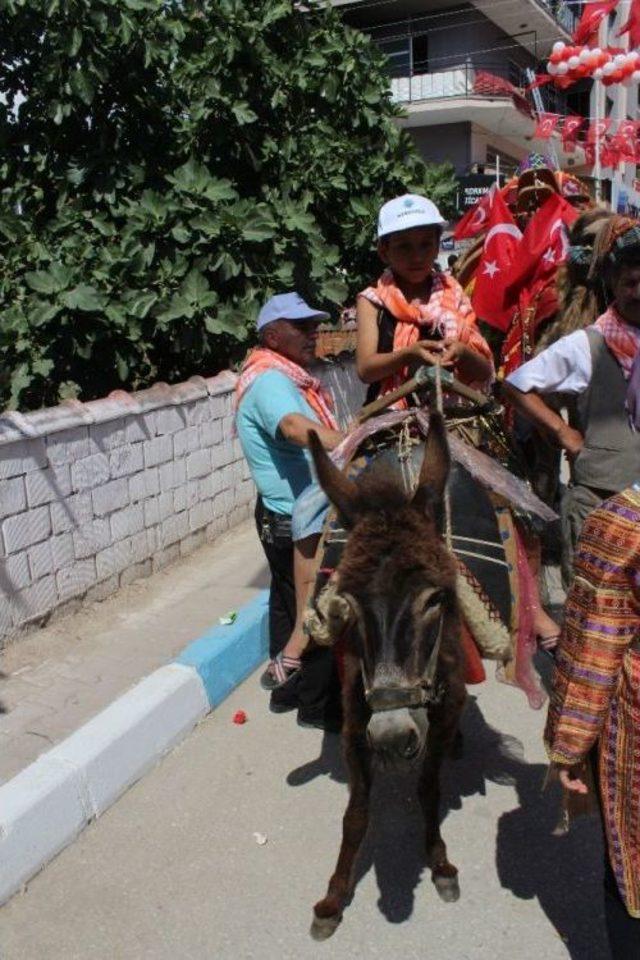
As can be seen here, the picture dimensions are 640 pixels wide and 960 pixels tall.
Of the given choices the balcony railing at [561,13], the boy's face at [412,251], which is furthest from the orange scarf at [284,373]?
the balcony railing at [561,13]

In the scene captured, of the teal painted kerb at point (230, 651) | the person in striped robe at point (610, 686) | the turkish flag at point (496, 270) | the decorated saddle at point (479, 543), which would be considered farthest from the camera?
the turkish flag at point (496, 270)

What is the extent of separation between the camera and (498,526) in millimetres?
2953

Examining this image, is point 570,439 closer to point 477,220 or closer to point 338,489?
point 338,489

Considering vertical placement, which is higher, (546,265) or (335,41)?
(335,41)

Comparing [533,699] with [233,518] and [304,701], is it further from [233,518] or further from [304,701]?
[233,518]

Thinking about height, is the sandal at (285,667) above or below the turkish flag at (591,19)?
below

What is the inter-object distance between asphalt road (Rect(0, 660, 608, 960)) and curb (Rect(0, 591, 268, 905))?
3.0 inches

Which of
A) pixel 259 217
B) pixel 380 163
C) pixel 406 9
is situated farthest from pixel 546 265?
pixel 406 9

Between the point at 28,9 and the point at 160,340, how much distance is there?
2.53 metres

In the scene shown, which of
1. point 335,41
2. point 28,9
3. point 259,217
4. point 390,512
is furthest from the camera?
point 335,41

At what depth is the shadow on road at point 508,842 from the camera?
110 inches

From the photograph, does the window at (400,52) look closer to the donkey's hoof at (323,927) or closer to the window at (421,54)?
the window at (421,54)

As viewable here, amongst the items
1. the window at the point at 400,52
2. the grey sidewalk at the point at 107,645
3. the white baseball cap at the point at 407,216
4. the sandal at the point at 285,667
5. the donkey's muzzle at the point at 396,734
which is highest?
the window at the point at 400,52

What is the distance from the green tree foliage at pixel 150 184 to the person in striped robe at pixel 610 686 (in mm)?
4747
